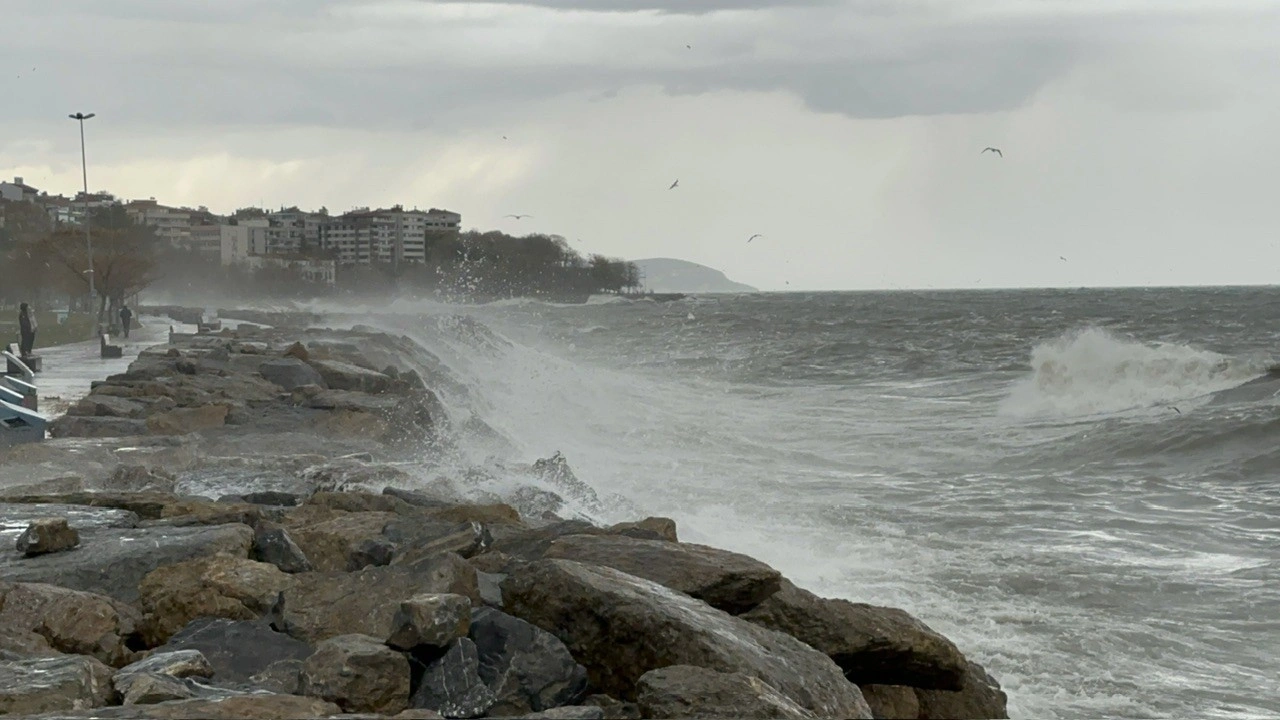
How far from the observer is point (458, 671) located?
435cm

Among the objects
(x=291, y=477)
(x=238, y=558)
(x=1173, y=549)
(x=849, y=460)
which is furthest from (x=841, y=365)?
(x=238, y=558)

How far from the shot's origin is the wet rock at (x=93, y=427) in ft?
37.0

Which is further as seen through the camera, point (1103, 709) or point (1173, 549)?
point (1173, 549)

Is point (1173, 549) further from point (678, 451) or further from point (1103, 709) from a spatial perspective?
point (678, 451)

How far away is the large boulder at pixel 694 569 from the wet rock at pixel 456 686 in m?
1.14

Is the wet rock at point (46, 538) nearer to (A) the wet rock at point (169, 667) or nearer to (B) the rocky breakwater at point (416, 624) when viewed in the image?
(B) the rocky breakwater at point (416, 624)

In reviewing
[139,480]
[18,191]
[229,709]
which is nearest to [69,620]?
[229,709]

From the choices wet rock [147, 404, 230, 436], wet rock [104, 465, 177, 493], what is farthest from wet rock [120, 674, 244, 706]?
wet rock [147, 404, 230, 436]

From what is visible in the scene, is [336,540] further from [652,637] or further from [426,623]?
[652,637]

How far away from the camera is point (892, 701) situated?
5270 mm

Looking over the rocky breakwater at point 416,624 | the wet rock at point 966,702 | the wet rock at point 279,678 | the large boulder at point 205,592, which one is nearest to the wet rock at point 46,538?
the rocky breakwater at point 416,624

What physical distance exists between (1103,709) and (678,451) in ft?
33.7

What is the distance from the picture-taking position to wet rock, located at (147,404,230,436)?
11547 mm

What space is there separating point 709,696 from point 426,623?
0.99m
